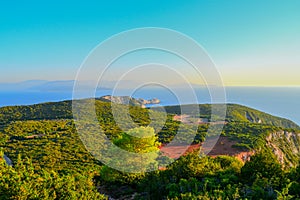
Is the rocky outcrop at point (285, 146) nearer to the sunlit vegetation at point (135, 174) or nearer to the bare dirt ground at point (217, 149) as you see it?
the sunlit vegetation at point (135, 174)

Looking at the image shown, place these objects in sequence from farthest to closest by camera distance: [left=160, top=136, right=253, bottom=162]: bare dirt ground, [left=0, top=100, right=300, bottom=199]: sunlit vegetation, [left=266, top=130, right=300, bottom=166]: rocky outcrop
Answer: [left=266, top=130, right=300, bottom=166]: rocky outcrop
[left=160, top=136, right=253, bottom=162]: bare dirt ground
[left=0, top=100, right=300, bottom=199]: sunlit vegetation

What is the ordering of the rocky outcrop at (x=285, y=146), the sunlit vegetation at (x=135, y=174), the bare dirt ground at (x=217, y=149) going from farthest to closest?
1. the rocky outcrop at (x=285, y=146)
2. the bare dirt ground at (x=217, y=149)
3. the sunlit vegetation at (x=135, y=174)

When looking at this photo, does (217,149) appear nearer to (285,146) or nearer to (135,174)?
(285,146)

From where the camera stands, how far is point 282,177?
993cm

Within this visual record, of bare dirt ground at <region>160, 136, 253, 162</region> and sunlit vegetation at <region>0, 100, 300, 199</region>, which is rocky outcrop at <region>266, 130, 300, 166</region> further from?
bare dirt ground at <region>160, 136, 253, 162</region>

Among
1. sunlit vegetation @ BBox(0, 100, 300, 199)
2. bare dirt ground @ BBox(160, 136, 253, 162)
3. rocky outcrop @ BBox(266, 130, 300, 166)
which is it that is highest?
sunlit vegetation @ BBox(0, 100, 300, 199)

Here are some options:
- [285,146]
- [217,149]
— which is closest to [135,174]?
[217,149]

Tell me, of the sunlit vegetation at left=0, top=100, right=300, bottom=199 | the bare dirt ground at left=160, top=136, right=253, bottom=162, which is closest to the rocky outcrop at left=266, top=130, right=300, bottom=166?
the sunlit vegetation at left=0, top=100, right=300, bottom=199

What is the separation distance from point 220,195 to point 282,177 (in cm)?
318

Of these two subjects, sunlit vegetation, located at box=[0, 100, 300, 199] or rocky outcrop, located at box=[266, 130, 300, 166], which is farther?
rocky outcrop, located at box=[266, 130, 300, 166]

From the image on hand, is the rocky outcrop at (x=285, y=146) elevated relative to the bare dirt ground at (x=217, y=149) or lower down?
lower down

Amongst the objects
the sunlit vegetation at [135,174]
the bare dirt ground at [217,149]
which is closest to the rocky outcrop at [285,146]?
the sunlit vegetation at [135,174]

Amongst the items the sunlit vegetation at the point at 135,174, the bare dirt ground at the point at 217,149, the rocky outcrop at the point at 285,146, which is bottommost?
the rocky outcrop at the point at 285,146

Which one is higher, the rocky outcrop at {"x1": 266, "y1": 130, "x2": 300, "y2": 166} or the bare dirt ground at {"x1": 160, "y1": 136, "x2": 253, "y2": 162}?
the bare dirt ground at {"x1": 160, "y1": 136, "x2": 253, "y2": 162}
